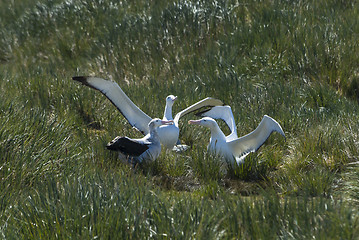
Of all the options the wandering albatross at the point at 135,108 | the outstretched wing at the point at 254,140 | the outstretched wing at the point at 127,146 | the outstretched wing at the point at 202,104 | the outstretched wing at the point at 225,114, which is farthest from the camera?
the outstretched wing at the point at 202,104

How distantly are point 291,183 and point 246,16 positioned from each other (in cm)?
502

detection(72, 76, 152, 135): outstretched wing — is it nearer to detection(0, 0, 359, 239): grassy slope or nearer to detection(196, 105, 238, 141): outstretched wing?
detection(0, 0, 359, 239): grassy slope

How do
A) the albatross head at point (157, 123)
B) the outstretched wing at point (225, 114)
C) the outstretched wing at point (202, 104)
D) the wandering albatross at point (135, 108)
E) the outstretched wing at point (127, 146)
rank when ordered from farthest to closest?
the outstretched wing at point (202, 104) < the outstretched wing at point (225, 114) < the wandering albatross at point (135, 108) < the albatross head at point (157, 123) < the outstretched wing at point (127, 146)

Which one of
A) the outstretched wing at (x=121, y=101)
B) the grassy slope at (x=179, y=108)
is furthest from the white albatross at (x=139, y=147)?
the outstretched wing at (x=121, y=101)

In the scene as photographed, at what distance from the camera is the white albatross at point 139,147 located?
5645 mm

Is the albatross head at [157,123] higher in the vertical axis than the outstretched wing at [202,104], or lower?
higher

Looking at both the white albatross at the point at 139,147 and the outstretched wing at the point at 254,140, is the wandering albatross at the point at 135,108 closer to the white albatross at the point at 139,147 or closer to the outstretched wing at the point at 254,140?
the white albatross at the point at 139,147

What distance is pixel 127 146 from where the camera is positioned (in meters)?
5.66

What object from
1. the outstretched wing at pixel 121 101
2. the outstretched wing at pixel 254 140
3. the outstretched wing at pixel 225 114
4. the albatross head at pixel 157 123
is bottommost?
the outstretched wing at pixel 254 140

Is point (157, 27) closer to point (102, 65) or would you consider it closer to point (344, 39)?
point (102, 65)

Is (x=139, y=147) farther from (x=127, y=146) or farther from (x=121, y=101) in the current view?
(x=121, y=101)

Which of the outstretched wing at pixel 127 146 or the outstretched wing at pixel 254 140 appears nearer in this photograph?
the outstretched wing at pixel 127 146

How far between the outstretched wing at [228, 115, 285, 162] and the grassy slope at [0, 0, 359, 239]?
0.41 ft

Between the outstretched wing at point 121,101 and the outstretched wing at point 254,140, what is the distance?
120 centimetres
